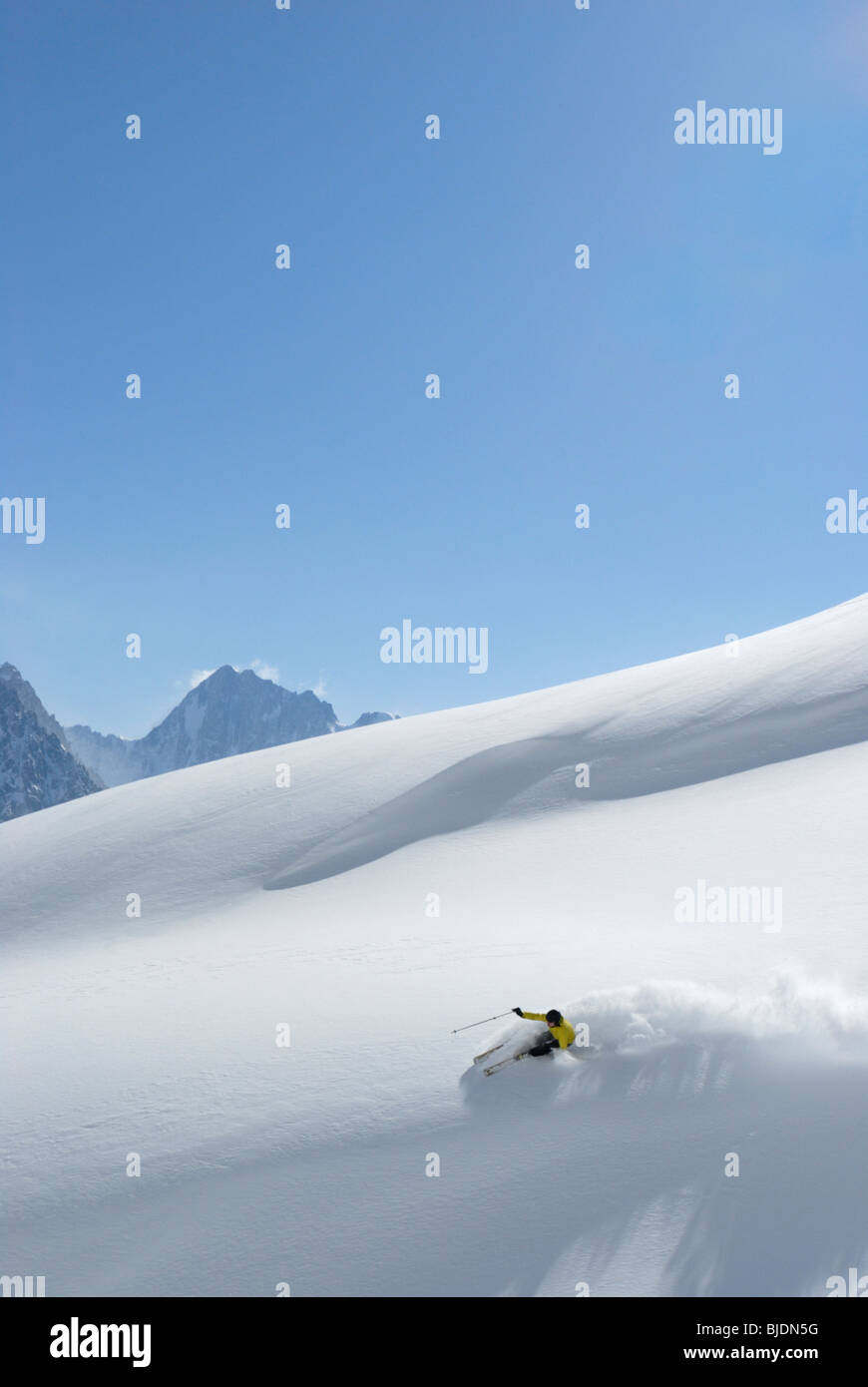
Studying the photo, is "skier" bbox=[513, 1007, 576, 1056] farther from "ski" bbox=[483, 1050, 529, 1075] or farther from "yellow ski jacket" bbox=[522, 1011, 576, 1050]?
"ski" bbox=[483, 1050, 529, 1075]

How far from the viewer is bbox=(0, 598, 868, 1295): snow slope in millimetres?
6043

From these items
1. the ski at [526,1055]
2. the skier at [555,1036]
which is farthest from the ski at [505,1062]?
the skier at [555,1036]

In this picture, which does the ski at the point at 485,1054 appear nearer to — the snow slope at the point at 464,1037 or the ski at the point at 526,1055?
the ski at the point at 526,1055

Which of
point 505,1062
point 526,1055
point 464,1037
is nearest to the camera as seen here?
point 505,1062

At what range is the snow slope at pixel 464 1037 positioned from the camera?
604 centimetres

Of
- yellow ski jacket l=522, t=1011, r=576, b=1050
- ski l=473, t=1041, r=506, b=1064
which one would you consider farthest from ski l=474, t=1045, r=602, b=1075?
yellow ski jacket l=522, t=1011, r=576, b=1050

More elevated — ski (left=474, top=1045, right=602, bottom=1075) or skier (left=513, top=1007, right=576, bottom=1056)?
skier (left=513, top=1007, right=576, bottom=1056)

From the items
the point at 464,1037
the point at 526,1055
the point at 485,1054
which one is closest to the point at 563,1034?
the point at 526,1055

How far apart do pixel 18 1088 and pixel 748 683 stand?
18678 millimetres

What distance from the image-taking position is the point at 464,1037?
8.73 meters

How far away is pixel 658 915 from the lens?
12.3 meters

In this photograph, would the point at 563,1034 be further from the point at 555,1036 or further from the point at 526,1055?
the point at 526,1055

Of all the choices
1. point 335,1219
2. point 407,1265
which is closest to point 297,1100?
point 335,1219
